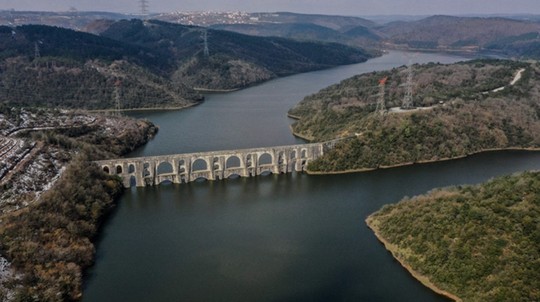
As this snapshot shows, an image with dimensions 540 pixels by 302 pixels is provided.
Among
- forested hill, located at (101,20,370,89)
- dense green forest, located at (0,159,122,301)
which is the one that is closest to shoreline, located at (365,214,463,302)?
dense green forest, located at (0,159,122,301)

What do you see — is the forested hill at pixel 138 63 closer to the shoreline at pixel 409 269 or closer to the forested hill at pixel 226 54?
the forested hill at pixel 226 54

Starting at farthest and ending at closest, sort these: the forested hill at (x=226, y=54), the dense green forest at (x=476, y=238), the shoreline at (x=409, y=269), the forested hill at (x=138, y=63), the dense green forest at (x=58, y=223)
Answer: the forested hill at (x=226, y=54), the forested hill at (x=138, y=63), the shoreline at (x=409, y=269), the dense green forest at (x=58, y=223), the dense green forest at (x=476, y=238)

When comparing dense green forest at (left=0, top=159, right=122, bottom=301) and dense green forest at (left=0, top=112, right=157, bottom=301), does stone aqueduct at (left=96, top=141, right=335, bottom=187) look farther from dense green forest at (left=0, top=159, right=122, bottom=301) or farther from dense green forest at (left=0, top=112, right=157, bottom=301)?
dense green forest at (left=0, top=159, right=122, bottom=301)

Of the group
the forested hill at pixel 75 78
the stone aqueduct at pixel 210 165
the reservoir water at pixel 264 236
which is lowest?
the reservoir water at pixel 264 236

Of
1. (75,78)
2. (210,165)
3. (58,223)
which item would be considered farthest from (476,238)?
(75,78)

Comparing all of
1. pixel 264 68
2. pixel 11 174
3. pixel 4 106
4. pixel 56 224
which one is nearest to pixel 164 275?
pixel 56 224

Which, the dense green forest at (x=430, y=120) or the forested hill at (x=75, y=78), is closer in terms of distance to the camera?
the dense green forest at (x=430, y=120)

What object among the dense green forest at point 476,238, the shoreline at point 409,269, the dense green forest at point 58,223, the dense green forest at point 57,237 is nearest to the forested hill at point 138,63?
the dense green forest at point 58,223
